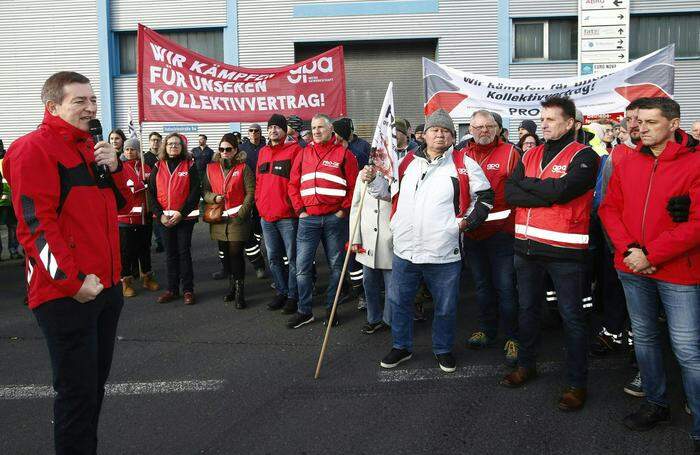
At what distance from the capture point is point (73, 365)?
2.75 meters

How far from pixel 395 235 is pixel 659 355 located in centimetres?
209

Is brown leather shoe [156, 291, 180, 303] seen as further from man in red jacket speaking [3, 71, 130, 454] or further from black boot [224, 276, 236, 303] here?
man in red jacket speaking [3, 71, 130, 454]

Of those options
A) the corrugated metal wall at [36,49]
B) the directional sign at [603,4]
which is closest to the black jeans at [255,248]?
the corrugated metal wall at [36,49]

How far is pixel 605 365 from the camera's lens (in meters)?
4.84

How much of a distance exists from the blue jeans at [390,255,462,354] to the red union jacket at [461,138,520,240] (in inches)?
20.9

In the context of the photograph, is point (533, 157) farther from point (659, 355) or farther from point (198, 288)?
point (198, 288)

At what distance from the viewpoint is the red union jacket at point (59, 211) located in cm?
260

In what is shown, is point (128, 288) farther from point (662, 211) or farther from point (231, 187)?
point (662, 211)

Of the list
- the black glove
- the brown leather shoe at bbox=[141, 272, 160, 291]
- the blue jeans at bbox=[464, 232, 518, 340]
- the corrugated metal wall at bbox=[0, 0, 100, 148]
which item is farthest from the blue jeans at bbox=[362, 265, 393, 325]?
the corrugated metal wall at bbox=[0, 0, 100, 148]

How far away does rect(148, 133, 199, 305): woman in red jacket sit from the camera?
7020 millimetres

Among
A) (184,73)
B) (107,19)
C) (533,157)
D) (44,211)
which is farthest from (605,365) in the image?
(107,19)

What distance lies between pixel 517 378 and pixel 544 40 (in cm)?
1599

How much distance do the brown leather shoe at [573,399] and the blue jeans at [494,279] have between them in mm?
995

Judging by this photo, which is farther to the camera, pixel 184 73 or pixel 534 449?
pixel 184 73
